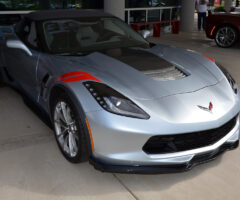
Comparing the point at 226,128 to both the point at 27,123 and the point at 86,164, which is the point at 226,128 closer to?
the point at 86,164

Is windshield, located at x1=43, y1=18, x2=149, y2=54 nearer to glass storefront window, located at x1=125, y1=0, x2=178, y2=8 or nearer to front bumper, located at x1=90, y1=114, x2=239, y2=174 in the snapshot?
front bumper, located at x1=90, y1=114, x2=239, y2=174

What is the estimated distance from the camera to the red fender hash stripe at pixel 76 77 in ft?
8.49

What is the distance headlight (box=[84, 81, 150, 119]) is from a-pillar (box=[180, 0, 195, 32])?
38.5 feet

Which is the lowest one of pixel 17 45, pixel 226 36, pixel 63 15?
pixel 226 36

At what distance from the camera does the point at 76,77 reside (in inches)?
104

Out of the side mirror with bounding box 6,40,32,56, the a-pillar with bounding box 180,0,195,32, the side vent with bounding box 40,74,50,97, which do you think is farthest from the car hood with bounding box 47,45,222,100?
the a-pillar with bounding box 180,0,195,32

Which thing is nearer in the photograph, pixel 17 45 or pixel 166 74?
pixel 166 74

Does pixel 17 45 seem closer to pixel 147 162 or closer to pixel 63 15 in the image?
pixel 63 15

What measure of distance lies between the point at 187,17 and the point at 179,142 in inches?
474

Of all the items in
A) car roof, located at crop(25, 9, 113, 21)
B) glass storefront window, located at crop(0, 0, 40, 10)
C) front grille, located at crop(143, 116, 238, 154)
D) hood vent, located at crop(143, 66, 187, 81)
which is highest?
glass storefront window, located at crop(0, 0, 40, 10)

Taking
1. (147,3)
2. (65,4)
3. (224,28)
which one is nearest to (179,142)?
(224,28)

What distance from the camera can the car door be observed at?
3428 mm

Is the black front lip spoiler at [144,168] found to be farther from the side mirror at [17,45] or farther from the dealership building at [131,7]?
the dealership building at [131,7]

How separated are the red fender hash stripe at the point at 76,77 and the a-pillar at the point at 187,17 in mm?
11535
